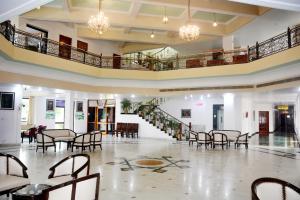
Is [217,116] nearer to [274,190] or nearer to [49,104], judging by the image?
[49,104]

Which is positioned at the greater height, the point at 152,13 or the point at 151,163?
the point at 152,13

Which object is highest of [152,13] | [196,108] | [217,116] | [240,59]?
[152,13]

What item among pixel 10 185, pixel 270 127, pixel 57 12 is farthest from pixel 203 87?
pixel 270 127

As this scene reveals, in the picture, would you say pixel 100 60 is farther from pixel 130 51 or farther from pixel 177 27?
pixel 130 51

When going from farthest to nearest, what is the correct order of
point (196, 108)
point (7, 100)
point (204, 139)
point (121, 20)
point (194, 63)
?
point (196, 108), point (194, 63), point (121, 20), point (204, 139), point (7, 100)

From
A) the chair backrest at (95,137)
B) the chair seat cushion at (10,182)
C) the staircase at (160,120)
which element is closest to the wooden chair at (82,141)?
the chair backrest at (95,137)

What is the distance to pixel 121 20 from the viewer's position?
41.2 feet

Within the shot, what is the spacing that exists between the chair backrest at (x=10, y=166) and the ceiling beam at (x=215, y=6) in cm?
795

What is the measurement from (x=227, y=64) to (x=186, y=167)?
6.46 metres

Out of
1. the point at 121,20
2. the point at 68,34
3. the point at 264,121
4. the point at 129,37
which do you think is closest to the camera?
the point at 121,20

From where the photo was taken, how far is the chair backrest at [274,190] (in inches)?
115

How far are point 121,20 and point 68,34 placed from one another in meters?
4.01

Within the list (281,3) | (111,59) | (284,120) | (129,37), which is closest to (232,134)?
(111,59)

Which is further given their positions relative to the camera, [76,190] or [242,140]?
[242,140]
